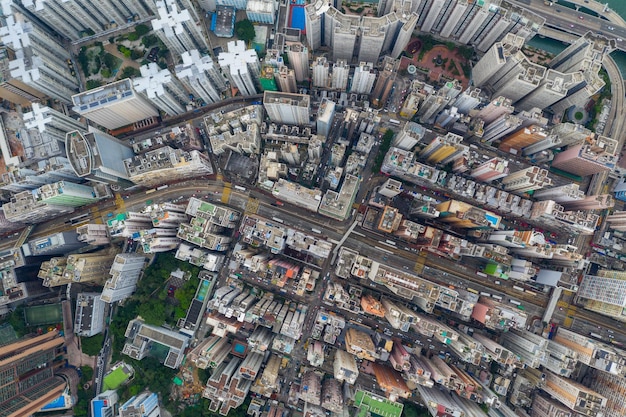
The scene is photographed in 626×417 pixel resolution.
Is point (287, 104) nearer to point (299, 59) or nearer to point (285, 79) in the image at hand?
point (285, 79)

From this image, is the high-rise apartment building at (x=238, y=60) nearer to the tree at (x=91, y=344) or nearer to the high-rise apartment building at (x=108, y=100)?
the high-rise apartment building at (x=108, y=100)

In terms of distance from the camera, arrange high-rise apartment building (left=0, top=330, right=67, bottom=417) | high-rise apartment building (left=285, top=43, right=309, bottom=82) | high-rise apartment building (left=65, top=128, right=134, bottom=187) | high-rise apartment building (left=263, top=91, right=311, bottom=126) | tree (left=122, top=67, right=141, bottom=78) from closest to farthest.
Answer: high-rise apartment building (left=0, top=330, right=67, bottom=417) < high-rise apartment building (left=65, top=128, right=134, bottom=187) < high-rise apartment building (left=263, top=91, right=311, bottom=126) < high-rise apartment building (left=285, top=43, right=309, bottom=82) < tree (left=122, top=67, right=141, bottom=78)

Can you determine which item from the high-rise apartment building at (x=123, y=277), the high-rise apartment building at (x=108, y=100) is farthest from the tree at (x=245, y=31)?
the high-rise apartment building at (x=123, y=277)

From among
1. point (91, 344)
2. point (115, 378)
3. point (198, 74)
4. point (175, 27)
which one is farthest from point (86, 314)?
point (175, 27)

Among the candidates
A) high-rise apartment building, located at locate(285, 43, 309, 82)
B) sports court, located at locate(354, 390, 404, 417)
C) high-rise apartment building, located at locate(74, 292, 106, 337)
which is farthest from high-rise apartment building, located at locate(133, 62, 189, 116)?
sports court, located at locate(354, 390, 404, 417)

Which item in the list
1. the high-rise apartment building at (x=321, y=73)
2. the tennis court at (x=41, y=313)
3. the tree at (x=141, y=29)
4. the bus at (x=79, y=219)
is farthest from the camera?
the bus at (x=79, y=219)

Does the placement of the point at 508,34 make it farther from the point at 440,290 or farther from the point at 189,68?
the point at 189,68

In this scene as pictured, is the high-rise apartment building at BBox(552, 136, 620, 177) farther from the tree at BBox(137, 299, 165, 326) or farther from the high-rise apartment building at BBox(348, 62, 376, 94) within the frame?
the tree at BBox(137, 299, 165, 326)
